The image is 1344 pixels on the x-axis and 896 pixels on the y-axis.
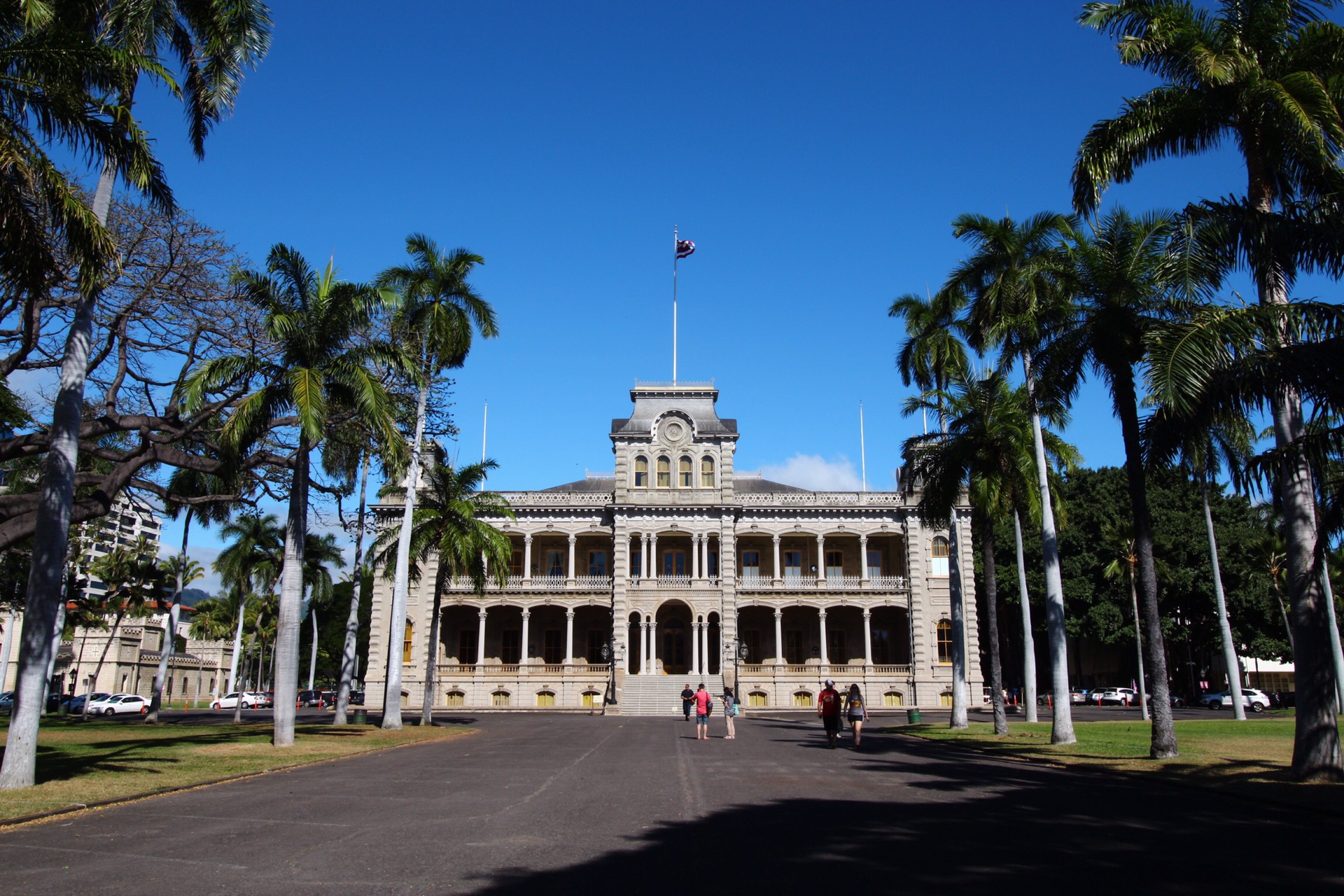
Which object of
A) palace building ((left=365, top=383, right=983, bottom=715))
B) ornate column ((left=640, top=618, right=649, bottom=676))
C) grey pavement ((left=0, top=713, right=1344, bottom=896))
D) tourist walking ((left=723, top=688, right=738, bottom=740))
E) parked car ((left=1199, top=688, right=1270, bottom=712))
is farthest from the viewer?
palace building ((left=365, top=383, right=983, bottom=715))

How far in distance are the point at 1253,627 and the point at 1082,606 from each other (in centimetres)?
894

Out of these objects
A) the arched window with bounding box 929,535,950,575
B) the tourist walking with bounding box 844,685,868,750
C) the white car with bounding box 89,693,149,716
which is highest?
the arched window with bounding box 929,535,950,575

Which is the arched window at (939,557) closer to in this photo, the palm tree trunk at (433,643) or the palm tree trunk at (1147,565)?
the palm tree trunk at (433,643)

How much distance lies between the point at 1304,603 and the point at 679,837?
1154 centimetres

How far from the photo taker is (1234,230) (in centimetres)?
1598

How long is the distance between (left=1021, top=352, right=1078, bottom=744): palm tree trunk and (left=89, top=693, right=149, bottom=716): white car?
44776 millimetres

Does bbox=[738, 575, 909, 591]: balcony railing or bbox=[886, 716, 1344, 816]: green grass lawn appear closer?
bbox=[886, 716, 1344, 816]: green grass lawn

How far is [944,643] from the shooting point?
5319cm

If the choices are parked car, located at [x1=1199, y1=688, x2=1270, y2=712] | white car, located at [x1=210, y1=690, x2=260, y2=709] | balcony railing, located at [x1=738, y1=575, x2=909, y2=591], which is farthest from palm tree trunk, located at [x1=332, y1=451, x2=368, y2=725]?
parked car, located at [x1=1199, y1=688, x2=1270, y2=712]

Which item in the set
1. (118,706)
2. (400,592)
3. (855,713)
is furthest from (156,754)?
(118,706)

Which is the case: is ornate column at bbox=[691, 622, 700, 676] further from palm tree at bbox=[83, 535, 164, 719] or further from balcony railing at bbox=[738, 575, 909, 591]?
palm tree at bbox=[83, 535, 164, 719]

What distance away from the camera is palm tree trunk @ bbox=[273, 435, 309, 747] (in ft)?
75.8

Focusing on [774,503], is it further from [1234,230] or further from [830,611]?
[1234,230]

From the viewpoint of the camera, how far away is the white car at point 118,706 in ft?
158
